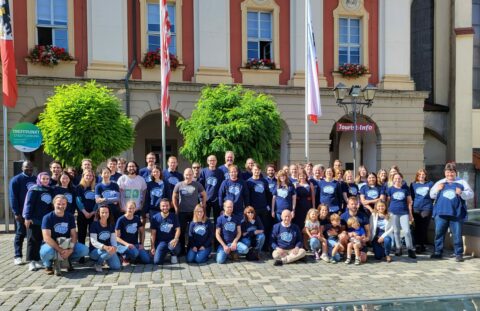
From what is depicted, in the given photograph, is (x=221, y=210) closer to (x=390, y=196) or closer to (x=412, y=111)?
(x=390, y=196)

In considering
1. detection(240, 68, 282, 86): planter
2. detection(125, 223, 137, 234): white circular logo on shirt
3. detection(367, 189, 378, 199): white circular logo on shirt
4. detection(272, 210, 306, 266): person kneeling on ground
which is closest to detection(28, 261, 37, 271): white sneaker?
detection(125, 223, 137, 234): white circular logo on shirt

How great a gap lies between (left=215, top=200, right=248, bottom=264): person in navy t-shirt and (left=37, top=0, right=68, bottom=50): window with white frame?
11.0 m

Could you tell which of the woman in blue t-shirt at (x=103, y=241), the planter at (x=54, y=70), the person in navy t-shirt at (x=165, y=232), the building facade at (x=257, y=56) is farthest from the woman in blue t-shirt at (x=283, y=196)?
the planter at (x=54, y=70)

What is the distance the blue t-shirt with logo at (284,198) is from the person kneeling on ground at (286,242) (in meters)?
0.42

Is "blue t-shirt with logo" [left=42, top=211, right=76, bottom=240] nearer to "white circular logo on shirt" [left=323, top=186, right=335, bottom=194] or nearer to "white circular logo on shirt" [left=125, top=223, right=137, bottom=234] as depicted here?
"white circular logo on shirt" [left=125, top=223, right=137, bottom=234]

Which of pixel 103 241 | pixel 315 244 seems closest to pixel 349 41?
pixel 315 244

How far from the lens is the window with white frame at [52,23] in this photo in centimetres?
1628

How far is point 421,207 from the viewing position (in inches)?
A: 358

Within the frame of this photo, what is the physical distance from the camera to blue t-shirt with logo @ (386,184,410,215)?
8781 mm

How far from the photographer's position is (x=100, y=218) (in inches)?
308

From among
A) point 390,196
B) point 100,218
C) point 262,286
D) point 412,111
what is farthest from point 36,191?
point 412,111

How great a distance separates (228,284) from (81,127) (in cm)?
624

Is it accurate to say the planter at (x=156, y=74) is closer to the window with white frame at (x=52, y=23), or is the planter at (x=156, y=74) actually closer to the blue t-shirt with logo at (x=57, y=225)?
the window with white frame at (x=52, y=23)

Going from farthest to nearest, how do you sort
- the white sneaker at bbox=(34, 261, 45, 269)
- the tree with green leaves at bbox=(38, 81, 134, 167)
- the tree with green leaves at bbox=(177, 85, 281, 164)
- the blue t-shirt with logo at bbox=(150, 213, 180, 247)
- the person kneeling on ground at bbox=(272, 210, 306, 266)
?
the tree with green leaves at bbox=(177, 85, 281, 164), the tree with green leaves at bbox=(38, 81, 134, 167), the blue t-shirt with logo at bbox=(150, 213, 180, 247), the person kneeling on ground at bbox=(272, 210, 306, 266), the white sneaker at bbox=(34, 261, 45, 269)
